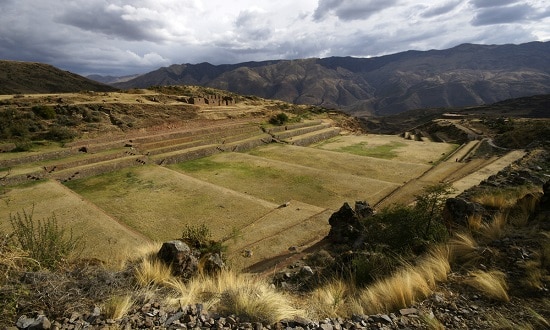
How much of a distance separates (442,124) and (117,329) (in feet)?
123

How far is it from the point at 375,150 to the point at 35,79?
63.8 m

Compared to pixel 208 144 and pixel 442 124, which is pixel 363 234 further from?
pixel 442 124

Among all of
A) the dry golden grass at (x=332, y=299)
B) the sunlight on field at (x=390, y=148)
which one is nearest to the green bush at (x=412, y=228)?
the dry golden grass at (x=332, y=299)

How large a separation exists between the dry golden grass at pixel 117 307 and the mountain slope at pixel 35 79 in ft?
190

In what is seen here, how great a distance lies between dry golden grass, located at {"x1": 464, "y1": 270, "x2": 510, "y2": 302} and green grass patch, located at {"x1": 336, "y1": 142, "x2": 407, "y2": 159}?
17073 mm

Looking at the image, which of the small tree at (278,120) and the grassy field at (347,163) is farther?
the small tree at (278,120)

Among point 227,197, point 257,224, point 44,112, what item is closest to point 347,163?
point 227,197

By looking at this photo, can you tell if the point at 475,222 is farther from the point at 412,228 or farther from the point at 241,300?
the point at 241,300

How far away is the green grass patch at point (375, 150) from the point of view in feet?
69.7

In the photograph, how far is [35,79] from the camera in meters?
57.0

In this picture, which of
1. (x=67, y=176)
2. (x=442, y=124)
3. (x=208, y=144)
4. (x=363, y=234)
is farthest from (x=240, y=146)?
(x=442, y=124)

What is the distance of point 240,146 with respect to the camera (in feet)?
74.4

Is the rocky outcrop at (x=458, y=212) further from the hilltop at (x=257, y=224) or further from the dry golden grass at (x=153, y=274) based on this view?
the dry golden grass at (x=153, y=274)

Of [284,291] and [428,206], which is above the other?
[428,206]
